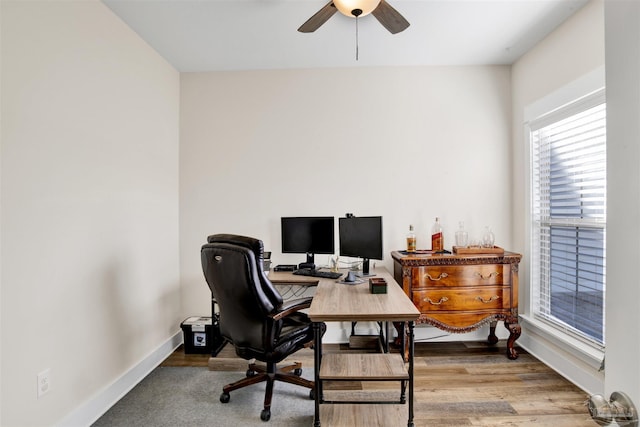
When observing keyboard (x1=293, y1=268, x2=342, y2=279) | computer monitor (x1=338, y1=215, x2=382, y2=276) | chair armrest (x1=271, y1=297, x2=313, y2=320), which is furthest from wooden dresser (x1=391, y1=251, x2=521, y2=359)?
chair armrest (x1=271, y1=297, x2=313, y2=320)

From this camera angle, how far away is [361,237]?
9.62 feet

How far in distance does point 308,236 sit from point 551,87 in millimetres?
2467

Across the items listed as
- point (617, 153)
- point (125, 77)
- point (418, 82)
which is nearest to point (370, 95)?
point (418, 82)

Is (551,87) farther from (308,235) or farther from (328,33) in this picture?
(308,235)

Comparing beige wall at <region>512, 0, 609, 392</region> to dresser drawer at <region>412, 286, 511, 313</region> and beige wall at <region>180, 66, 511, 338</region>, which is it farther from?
dresser drawer at <region>412, 286, 511, 313</region>

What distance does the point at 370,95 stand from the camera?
3.44 m

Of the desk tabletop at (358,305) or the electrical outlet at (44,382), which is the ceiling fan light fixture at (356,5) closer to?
the desk tabletop at (358,305)

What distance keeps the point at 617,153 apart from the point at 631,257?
185 mm

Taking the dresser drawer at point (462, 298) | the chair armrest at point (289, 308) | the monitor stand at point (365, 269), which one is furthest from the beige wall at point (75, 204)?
the dresser drawer at point (462, 298)

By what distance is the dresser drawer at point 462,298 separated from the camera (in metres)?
2.93

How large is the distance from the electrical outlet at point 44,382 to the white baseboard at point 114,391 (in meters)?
0.25

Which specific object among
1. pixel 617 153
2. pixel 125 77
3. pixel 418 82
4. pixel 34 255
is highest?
pixel 418 82

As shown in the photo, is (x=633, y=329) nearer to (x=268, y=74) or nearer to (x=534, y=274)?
(x=534, y=274)

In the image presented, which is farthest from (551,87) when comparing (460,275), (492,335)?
(492,335)
